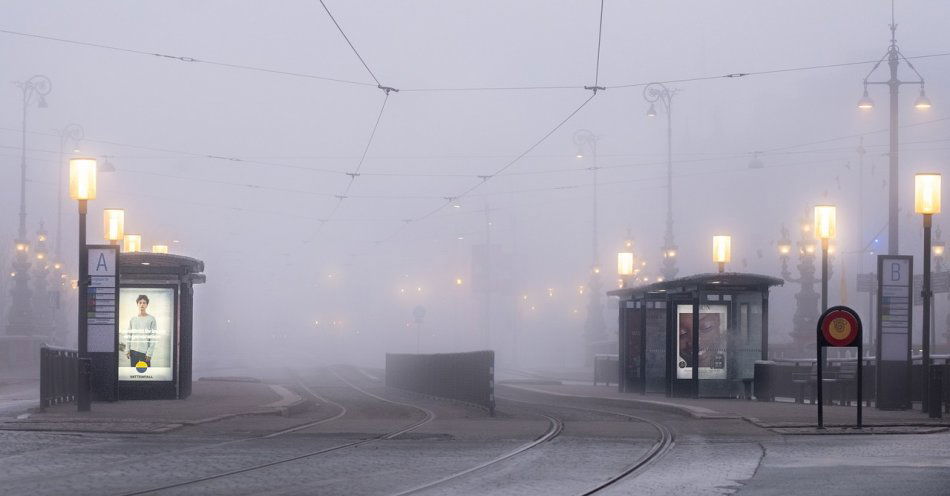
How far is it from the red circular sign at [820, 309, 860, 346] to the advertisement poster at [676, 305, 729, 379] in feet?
39.6

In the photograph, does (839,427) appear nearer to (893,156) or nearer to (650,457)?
(650,457)

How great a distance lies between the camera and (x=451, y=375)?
1259 inches

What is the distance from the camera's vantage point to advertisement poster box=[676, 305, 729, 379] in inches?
1175

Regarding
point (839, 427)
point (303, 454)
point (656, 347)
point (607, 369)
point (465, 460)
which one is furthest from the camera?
point (607, 369)

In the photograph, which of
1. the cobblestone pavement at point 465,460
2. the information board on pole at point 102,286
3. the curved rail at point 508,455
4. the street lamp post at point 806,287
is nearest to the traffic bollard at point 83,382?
the information board on pole at point 102,286

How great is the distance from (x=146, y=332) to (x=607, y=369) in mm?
20980

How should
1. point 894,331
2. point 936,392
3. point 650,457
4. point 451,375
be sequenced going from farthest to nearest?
point 451,375 → point 894,331 → point 936,392 → point 650,457

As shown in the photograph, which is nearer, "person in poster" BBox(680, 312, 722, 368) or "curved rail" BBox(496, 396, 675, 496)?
"curved rail" BBox(496, 396, 675, 496)

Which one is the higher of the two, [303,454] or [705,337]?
[705,337]

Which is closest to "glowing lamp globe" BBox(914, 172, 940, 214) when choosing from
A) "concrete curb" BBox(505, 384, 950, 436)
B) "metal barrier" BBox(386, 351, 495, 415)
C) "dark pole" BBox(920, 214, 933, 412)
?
"dark pole" BBox(920, 214, 933, 412)

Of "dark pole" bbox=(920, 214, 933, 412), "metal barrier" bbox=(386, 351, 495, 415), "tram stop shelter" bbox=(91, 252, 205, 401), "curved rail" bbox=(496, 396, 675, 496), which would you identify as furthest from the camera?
"metal barrier" bbox=(386, 351, 495, 415)

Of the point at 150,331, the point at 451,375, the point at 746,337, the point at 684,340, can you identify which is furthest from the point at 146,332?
the point at 746,337

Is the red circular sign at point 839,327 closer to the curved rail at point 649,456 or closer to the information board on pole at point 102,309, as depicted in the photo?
the curved rail at point 649,456

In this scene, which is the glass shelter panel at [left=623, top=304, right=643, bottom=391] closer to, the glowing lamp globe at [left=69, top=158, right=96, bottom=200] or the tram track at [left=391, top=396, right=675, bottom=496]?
the tram track at [left=391, top=396, right=675, bottom=496]
